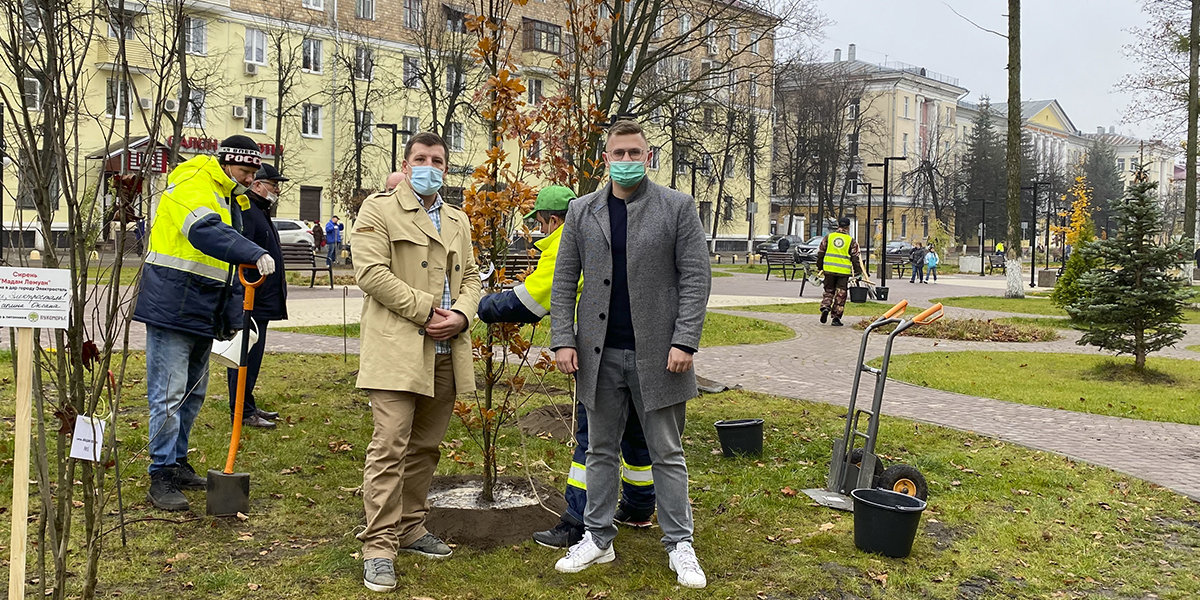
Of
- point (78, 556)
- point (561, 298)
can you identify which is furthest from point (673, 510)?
point (78, 556)

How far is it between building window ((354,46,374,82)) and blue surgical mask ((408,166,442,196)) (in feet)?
140

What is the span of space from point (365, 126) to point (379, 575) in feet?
138

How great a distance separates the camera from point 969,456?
7.50 meters

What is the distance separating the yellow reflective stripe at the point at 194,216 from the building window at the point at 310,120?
44651mm

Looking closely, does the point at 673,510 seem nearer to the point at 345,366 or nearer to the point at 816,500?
the point at 816,500

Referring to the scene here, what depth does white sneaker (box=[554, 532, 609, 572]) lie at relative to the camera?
477 cm

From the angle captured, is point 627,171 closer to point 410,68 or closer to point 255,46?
point 255,46

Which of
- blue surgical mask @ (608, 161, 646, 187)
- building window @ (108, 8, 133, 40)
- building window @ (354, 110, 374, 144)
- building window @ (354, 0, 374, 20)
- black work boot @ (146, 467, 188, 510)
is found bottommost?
black work boot @ (146, 467, 188, 510)

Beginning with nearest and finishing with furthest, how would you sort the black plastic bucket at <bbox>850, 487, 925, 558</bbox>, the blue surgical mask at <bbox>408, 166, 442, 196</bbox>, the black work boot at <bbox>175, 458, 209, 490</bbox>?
the blue surgical mask at <bbox>408, 166, 442, 196</bbox>, the black plastic bucket at <bbox>850, 487, 925, 558</bbox>, the black work boot at <bbox>175, 458, 209, 490</bbox>

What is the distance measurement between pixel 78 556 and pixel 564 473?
290 centimetres

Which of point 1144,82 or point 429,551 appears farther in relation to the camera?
point 1144,82

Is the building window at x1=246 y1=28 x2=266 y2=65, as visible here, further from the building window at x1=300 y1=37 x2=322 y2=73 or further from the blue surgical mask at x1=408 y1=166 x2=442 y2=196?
the blue surgical mask at x1=408 y1=166 x2=442 y2=196

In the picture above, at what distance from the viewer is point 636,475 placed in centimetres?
528

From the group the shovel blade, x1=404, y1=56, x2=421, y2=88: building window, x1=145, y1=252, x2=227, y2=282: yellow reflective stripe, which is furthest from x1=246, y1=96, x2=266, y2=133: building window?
the shovel blade
